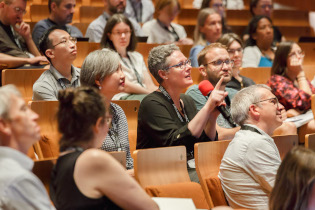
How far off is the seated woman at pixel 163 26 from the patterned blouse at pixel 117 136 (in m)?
2.11

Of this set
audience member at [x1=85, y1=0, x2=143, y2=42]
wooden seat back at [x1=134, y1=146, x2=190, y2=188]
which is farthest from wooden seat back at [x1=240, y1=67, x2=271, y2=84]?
wooden seat back at [x1=134, y1=146, x2=190, y2=188]

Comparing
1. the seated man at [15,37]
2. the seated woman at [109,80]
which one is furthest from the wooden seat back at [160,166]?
the seated man at [15,37]

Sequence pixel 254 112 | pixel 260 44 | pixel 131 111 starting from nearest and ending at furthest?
pixel 254 112, pixel 131 111, pixel 260 44

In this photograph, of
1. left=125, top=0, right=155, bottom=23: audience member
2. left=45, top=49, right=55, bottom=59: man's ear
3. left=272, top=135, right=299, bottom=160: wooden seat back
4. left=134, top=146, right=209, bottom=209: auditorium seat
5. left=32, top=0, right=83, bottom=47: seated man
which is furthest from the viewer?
left=125, top=0, right=155, bottom=23: audience member

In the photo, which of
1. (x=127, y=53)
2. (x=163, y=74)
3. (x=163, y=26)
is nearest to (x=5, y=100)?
(x=163, y=74)

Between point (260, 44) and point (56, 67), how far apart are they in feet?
6.91

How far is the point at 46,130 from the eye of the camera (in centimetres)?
247

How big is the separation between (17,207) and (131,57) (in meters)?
2.35

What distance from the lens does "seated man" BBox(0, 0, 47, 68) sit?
3.40 m

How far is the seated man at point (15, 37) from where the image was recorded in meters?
3.40

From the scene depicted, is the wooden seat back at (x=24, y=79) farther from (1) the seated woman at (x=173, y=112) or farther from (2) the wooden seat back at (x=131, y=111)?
(1) the seated woman at (x=173, y=112)

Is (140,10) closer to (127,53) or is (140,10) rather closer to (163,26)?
(163,26)

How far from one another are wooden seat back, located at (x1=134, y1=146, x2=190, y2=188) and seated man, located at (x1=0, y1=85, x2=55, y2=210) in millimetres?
676

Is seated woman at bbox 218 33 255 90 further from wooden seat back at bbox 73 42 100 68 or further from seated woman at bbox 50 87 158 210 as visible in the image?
seated woman at bbox 50 87 158 210
